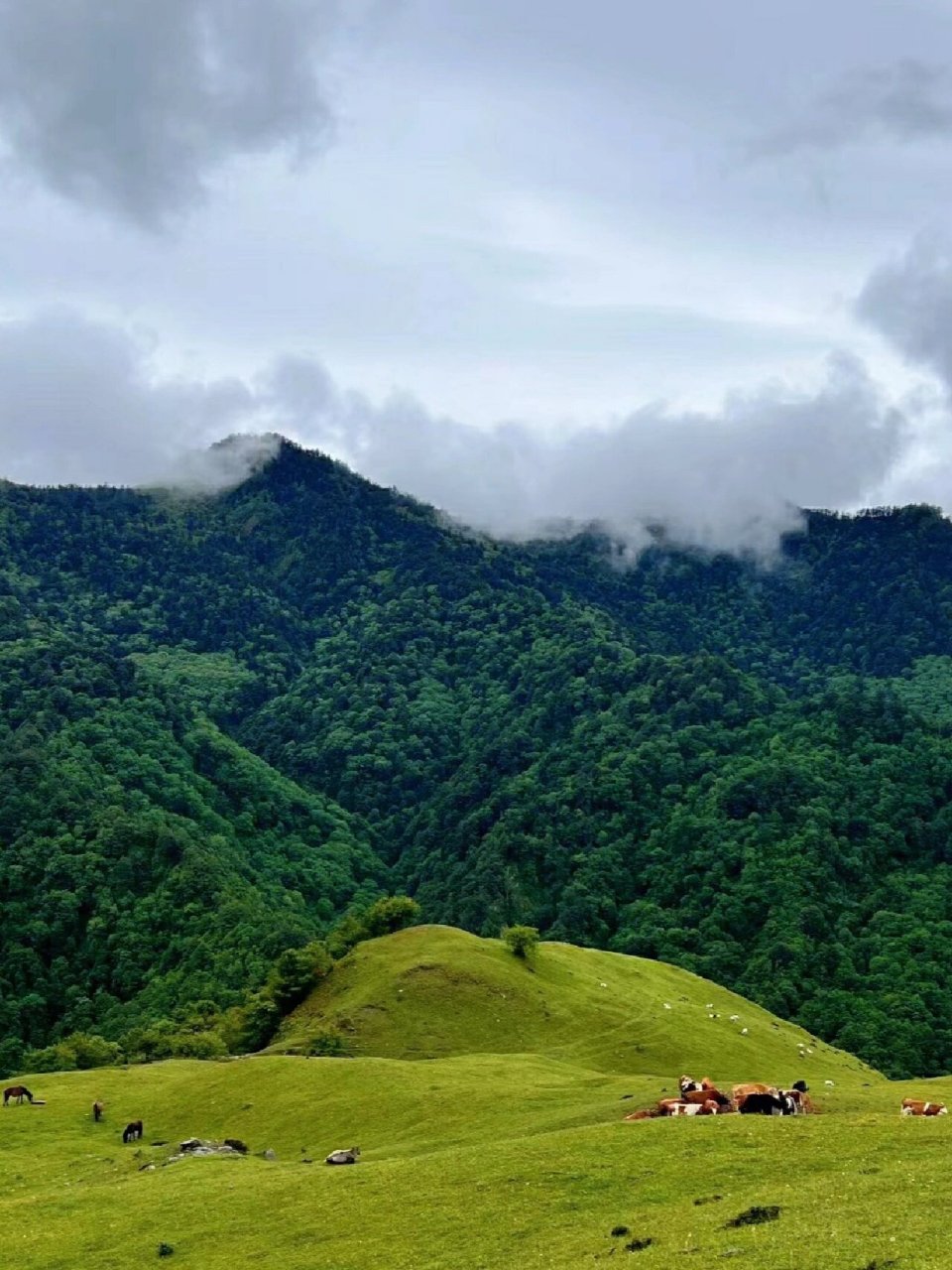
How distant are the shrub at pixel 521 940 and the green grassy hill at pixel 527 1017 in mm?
699

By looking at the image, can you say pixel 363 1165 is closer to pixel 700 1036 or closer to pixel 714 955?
pixel 700 1036

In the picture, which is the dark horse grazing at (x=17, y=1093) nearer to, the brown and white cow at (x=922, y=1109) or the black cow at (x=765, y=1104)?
the black cow at (x=765, y=1104)

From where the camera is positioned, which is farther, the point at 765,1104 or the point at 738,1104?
the point at 738,1104

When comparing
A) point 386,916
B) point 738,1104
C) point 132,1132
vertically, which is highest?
point 386,916

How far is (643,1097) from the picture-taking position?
4991 centimetres

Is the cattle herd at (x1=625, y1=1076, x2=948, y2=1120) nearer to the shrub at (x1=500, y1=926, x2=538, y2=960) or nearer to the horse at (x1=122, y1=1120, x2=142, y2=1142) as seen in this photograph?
the horse at (x1=122, y1=1120, x2=142, y2=1142)

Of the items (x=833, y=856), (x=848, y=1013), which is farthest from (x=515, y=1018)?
(x=833, y=856)

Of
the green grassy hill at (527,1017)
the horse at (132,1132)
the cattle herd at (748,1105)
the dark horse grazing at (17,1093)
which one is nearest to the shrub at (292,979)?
the green grassy hill at (527,1017)

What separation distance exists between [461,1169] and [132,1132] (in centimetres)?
2594

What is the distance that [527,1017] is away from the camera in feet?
280

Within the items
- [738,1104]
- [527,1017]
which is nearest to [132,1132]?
[738,1104]

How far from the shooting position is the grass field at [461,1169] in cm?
2956

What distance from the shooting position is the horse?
57.9 metres

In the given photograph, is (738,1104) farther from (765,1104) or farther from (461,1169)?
(461,1169)
